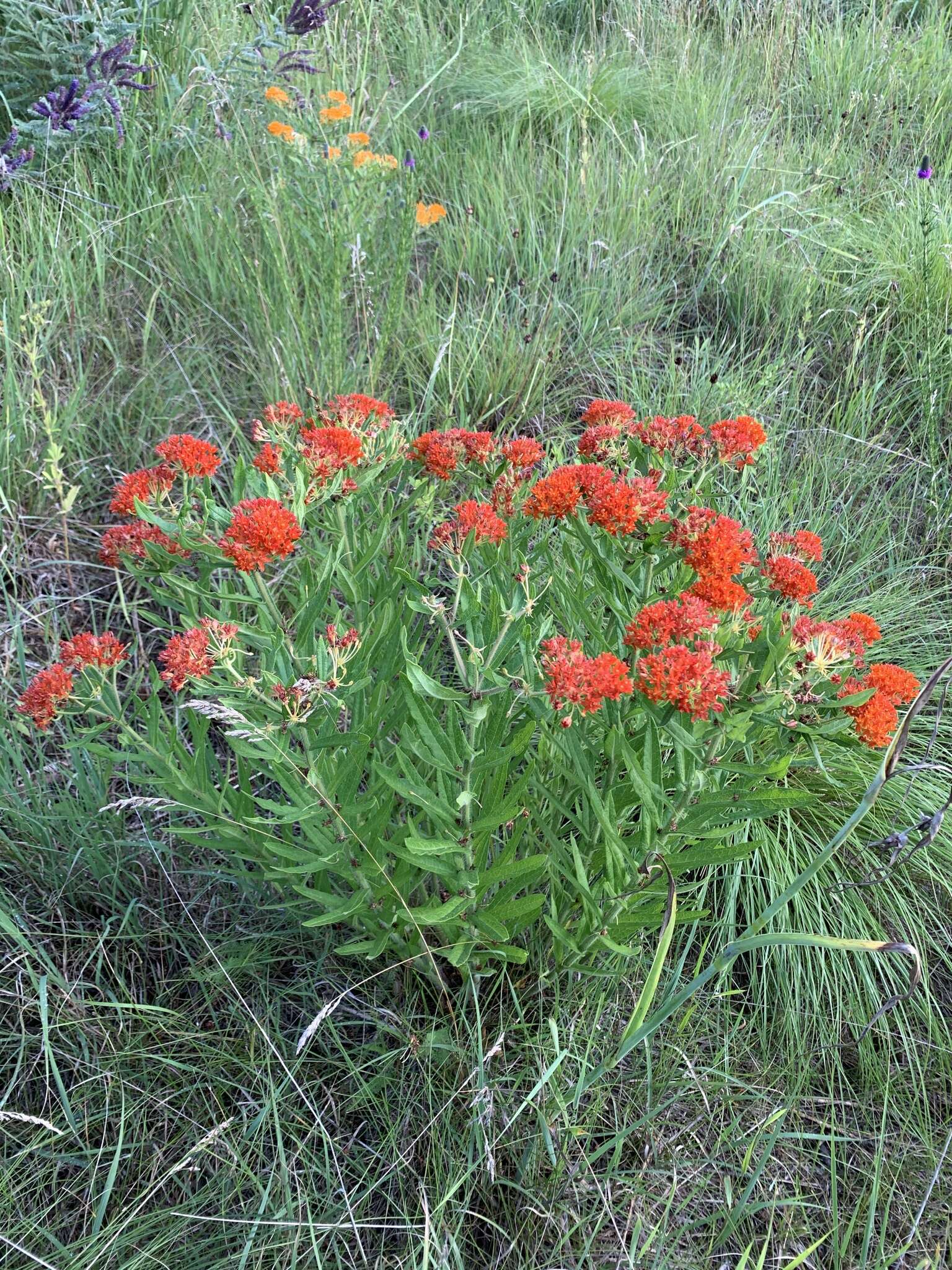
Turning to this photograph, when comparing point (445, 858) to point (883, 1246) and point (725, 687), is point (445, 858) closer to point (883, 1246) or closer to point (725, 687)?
point (725, 687)

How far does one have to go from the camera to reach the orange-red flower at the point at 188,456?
1507mm

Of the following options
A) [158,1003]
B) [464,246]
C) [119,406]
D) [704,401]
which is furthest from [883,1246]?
[464,246]

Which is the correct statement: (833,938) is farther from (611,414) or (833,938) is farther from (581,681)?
(611,414)

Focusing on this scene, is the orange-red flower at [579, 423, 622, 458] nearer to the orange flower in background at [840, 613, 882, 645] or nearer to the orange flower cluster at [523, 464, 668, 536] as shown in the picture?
the orange flower cluster at [523, 464, 668, 536]

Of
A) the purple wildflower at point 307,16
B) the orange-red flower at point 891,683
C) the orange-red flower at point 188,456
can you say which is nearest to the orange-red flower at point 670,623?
the orange-red flower at point 891,683

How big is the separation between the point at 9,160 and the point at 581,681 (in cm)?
Answer: 320

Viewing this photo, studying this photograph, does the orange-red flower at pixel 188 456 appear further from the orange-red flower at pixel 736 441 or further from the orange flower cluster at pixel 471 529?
the orange-red flower at pixel 736 441

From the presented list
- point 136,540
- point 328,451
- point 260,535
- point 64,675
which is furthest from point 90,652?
point 328,451

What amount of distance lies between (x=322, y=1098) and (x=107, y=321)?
8.31 ft

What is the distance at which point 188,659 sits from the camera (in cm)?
125

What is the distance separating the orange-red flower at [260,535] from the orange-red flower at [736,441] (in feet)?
2.45

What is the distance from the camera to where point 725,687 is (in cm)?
120

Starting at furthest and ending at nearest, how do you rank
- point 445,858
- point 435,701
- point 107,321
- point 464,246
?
point 464,246
point 107,321
point 435,701
point 445,858

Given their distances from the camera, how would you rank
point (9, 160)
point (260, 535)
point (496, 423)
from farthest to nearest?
1. point (9, 160)
2. point (496, 423)
3. point (260, 535)
